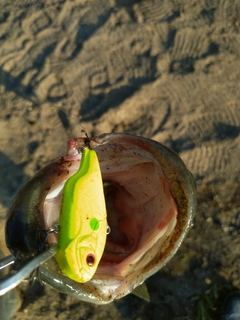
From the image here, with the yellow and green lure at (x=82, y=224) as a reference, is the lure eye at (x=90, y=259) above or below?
below

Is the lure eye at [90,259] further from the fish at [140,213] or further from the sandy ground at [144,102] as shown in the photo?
the sandy ground at [144,102]

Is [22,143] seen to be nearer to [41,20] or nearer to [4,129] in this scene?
[4,129]

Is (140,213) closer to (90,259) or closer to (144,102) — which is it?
(90,259)

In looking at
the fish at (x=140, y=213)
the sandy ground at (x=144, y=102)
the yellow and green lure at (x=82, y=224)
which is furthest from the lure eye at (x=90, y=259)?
the sandy ground at (x=144, y=102)

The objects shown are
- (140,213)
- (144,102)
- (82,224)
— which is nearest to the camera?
(82,224)

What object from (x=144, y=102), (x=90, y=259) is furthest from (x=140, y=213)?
(x=144, y=102)

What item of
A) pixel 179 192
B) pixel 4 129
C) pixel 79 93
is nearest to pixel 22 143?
pixel 4 129
